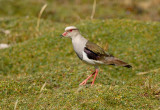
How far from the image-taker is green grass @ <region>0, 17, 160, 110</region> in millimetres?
4848

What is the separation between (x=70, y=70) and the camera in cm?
682

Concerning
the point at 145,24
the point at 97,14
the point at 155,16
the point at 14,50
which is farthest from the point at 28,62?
the point at 155,16

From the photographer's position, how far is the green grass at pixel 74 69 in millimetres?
4848

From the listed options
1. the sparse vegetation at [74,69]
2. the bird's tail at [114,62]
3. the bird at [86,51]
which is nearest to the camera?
the sparse vegetation at [74,69]

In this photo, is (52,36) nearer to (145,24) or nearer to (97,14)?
(145,24)

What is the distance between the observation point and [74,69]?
271 inches

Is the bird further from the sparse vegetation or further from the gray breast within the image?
the sparse vegetation

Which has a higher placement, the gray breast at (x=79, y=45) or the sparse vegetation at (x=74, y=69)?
the gray breast at (x=79, y=45)

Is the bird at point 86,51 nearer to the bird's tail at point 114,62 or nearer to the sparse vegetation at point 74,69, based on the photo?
the bird's tail at point 114,62

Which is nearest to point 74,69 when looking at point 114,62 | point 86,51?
point 114,62

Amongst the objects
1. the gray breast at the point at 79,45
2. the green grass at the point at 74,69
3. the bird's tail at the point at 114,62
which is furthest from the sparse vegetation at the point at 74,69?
the gray breast at the point at 79,45

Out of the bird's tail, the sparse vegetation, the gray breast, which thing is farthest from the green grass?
the gray breast

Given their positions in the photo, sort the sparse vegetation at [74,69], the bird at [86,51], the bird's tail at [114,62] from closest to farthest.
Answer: the sparse vegetation at [74,69] < the bird at [86,51] < the bird's tail at [114,62]

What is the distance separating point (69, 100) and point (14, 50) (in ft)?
14.4
